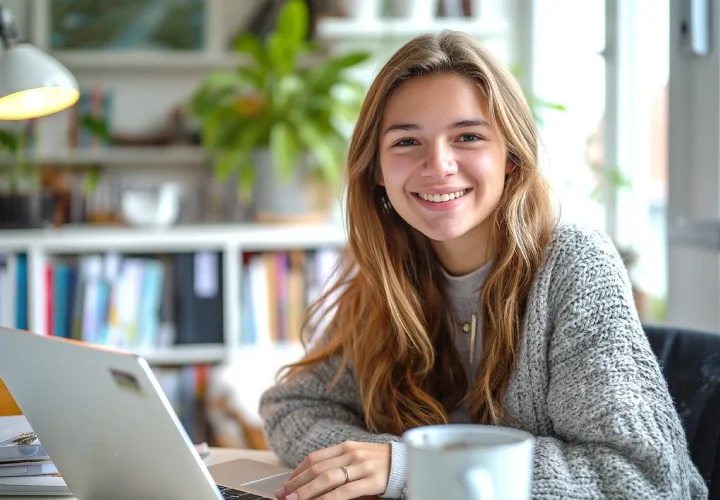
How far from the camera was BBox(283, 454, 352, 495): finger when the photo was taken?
938 mm

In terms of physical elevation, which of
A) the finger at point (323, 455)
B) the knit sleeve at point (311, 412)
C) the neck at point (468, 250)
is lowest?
the knit sleeve at point (311, 412)

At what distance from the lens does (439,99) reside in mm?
1169

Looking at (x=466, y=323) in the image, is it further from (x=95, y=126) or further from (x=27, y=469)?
(x=95, y=126)

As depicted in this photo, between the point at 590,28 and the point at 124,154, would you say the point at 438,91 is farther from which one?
the point at 124,154

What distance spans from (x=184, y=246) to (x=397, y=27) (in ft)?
3.37

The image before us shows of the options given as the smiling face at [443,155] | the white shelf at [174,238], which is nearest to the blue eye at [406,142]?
the smiling face at [443,155]

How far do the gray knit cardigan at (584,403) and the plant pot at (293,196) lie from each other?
187 cm

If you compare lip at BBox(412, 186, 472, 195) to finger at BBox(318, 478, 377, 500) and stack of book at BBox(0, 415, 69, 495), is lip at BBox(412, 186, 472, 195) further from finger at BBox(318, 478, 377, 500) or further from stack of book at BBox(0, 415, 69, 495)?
stack of book at BBox(0, 415, 69, 495)

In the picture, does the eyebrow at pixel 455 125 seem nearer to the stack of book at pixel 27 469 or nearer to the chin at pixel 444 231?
the chin at pixel 444 231

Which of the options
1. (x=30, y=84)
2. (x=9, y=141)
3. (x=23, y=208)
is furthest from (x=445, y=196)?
(x=9, y=141)

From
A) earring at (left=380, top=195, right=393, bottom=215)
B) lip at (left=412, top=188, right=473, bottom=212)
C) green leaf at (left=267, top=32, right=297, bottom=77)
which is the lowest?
earring at (left=380, top=195, right=393, bottom=215)

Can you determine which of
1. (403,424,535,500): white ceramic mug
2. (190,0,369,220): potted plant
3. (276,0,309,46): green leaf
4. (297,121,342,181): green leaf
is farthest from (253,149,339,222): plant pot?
(403,424,535,500): white ceramic mug

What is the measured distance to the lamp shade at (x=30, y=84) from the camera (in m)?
1.11

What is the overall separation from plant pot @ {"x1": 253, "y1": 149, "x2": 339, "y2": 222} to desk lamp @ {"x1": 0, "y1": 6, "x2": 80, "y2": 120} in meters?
1.84
